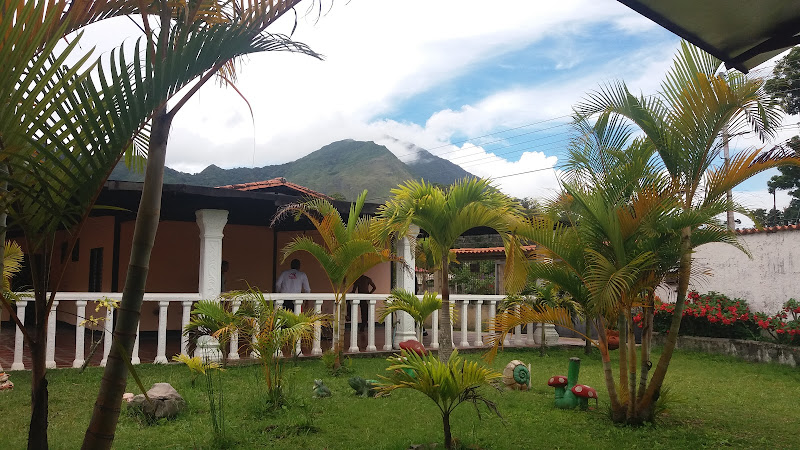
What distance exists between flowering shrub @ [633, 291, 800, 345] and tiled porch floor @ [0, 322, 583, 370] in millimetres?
2244

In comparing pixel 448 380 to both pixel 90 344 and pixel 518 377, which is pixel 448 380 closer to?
pixel 518 377

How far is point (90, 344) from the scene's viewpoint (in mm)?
10586

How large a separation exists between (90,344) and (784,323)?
1237 centimetres

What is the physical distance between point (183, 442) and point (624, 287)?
372cm

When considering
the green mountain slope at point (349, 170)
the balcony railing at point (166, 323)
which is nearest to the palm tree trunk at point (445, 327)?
the balcony railing at point (166, 323)

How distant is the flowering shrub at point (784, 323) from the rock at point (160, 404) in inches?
382

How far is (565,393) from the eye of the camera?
20.6 ft

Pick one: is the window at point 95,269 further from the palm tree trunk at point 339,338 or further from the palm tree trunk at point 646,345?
the palm tree trunk at point 646,345

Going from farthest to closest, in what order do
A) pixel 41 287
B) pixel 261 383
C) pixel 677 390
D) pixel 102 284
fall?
pixel 102 284 < pixel 677 390 < pixel 261 383 < pixel 41 287

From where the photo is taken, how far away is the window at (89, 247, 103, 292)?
12891 millimetres

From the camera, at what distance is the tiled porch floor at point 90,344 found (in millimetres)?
8562

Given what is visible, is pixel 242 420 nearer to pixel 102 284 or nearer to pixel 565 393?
pixel 565 393

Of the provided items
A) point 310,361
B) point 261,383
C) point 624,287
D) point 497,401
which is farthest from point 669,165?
point 310,361

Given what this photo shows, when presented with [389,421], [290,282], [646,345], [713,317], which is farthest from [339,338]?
[713,317]
